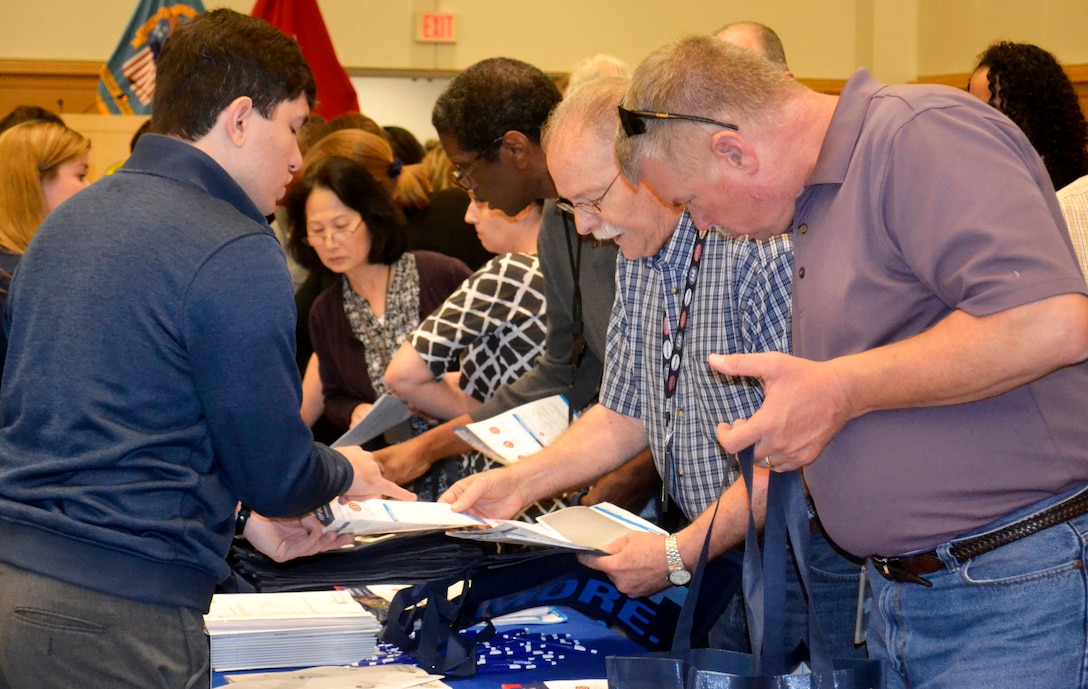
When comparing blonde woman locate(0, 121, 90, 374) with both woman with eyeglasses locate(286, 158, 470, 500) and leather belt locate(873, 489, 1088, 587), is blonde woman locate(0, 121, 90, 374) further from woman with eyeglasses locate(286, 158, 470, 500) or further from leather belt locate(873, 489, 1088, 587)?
leather belt locate(873, 489, 1088, 587)

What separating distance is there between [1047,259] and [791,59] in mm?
7488

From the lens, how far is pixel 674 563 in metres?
1.91

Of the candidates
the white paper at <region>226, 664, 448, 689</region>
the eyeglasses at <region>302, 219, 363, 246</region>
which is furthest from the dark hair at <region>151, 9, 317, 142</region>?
the eyeglasses at <region>302, 219, 363, 246</region>

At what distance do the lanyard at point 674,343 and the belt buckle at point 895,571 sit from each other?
2.15ft

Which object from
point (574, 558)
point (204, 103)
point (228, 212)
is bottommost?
point (574, 558)

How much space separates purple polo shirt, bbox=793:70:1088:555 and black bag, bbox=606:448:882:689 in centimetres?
6

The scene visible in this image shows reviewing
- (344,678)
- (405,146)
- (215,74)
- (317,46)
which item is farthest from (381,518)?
(317,46)

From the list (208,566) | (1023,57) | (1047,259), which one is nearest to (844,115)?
(1047,259)

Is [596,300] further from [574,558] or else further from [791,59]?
[791,59]

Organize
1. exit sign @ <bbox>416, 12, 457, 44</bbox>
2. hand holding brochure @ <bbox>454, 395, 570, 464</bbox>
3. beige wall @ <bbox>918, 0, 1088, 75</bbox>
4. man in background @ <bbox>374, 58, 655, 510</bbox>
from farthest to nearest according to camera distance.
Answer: exit sign @ <bbox>416, 12, 457, 44</bbox>
beige wall @ <bbox>918, 0, 1088, 75</bbox>
man in background @ <bbox>374, 58, 655, 510</bbox>
hand holding brochure @ <bbox>454, 395, 570, 464</bbox>

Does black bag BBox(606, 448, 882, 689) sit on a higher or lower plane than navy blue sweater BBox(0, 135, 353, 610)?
lower

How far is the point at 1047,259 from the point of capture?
47.0 inches

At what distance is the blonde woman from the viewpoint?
10.7 ft

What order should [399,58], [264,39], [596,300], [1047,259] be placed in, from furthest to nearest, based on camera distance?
[399,58] < [596,300] < [264,39] < [1047,259]
